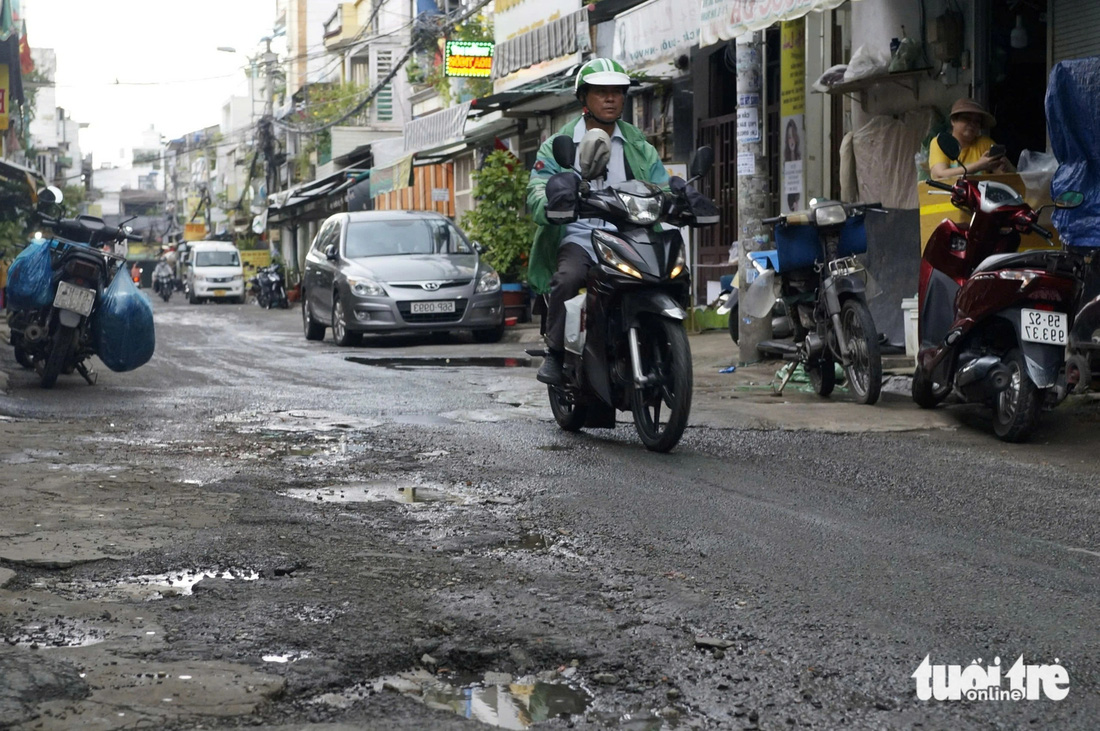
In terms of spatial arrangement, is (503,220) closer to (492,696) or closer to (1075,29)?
(1075,29)

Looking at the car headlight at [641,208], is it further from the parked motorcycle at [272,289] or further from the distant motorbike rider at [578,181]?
the parked motorcycle at [272,289]

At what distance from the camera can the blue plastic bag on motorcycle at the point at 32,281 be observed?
10.1 m

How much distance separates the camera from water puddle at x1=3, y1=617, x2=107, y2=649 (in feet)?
10.6

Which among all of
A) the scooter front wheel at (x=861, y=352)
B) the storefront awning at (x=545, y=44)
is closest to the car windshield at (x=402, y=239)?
the storefront awning at (x=545, y=44)

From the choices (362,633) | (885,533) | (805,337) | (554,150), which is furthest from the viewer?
(805,337)

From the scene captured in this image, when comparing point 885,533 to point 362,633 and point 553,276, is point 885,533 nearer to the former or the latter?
point 362,633

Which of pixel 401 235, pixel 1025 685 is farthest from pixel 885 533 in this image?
pixel 401 235

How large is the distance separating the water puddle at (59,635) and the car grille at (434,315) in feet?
40.8

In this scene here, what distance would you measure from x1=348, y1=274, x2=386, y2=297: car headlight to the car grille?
286 mm

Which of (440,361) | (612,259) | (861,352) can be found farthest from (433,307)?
(612,259)

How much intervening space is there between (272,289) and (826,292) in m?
30.2

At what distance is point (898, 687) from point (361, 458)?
12.9 feet

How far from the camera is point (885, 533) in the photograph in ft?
15.3

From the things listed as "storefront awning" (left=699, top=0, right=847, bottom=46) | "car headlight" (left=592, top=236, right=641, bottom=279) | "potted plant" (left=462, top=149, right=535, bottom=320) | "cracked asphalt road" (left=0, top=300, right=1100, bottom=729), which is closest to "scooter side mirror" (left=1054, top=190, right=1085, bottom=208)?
"cracked asphalt road" (left=0, top=300, right=1100, bottom=729)
